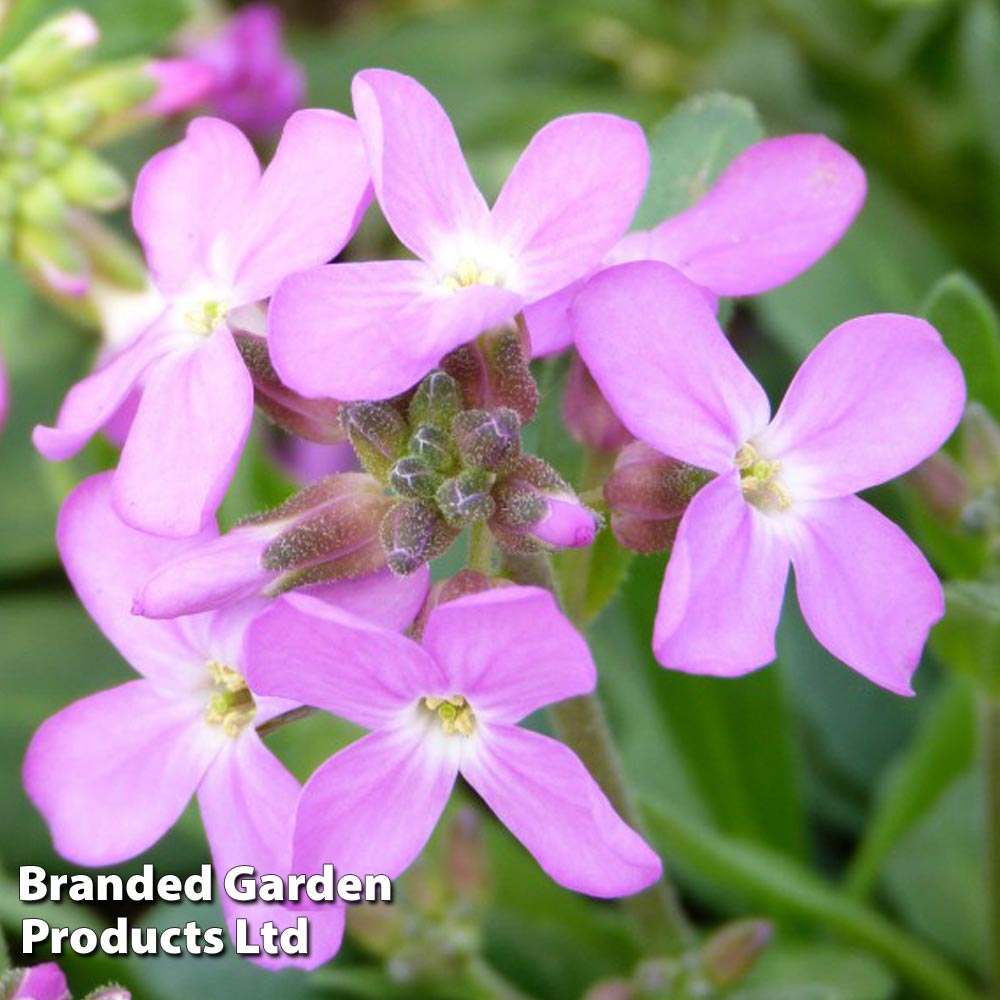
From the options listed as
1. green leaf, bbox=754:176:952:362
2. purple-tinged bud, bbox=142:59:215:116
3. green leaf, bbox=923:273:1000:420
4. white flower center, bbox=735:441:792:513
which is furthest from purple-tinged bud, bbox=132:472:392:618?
purple-tinged bud, bbox=142:59:215:116

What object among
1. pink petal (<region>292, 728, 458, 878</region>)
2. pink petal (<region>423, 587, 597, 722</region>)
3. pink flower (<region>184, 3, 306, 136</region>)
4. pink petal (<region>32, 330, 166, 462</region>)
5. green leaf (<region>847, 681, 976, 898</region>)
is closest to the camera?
pink petal (<region>423, 587, 597, 722</region>)

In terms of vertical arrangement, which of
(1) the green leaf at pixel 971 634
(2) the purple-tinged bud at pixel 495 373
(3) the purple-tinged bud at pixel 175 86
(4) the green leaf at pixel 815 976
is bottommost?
(4) the green leaf at pixel 815 976

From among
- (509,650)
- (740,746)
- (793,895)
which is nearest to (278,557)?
(509,650)

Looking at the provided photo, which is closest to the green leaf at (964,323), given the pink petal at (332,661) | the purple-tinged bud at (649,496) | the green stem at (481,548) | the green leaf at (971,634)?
the green leaf at (971,634)

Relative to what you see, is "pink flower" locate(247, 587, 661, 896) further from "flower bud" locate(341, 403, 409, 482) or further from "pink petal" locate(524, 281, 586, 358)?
"pink petal" locate(524, 281, 586, 358)

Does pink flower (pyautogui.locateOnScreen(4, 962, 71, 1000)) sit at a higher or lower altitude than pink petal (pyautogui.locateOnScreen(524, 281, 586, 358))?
lower

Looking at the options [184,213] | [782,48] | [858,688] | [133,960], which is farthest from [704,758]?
[782,48]

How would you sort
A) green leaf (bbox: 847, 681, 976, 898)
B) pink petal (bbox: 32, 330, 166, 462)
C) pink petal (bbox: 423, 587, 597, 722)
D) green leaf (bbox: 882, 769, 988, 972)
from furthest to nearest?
1. green leaf (bbox: 882, 769, 988, 972)
2. green leaf (bbox: 847, 681, 976, 898)
3. pink petal (bbox: 32, 330, 166, 462)
4. pink petal (bbox: 423, 587, 597, 722)

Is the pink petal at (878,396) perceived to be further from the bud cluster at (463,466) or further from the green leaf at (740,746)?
the green leaf at (740,746)
